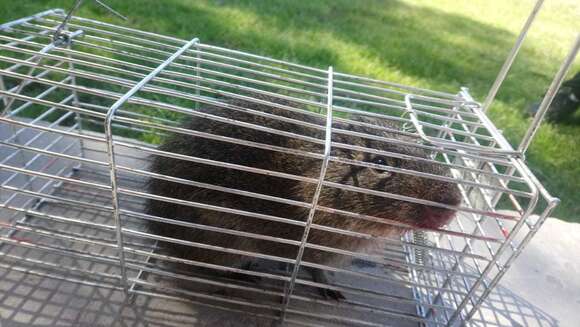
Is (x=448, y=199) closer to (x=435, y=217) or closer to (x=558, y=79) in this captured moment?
(x=435, y=217)

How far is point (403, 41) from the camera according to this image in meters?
5.32

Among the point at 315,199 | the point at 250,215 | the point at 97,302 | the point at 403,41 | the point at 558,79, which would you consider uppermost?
the point at 558,79

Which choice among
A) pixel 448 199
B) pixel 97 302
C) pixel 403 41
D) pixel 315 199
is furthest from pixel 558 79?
pixel 403 41

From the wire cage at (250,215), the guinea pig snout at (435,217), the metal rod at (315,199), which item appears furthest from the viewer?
the guinea pig snout at (435,217)

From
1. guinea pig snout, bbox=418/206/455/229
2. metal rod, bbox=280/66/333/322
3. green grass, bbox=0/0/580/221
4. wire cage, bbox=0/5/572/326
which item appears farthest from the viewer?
green grass, bbox=0/0/580/221

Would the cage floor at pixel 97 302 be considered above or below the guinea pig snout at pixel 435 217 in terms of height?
below

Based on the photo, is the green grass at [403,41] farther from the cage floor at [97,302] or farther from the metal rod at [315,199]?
the metal rod at [315,199]

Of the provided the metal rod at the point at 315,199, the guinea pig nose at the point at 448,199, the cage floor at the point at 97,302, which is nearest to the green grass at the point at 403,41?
the cage floor at the point at 97,302

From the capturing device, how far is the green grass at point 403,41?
411cm

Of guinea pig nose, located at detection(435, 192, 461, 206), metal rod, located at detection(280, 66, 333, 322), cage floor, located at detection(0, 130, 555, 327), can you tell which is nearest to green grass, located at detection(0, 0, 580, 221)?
cage floor, located at detection(0, 130, 555, 327)

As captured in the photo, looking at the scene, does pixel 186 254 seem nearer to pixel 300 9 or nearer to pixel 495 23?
pixel 300 9

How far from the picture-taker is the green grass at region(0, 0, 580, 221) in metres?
4.11

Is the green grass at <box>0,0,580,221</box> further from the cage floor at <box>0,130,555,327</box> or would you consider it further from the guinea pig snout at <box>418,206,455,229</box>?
the guinea pig snout at <box>418,206,455,229</box>

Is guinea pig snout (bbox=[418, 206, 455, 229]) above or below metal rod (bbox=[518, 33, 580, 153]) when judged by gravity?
below
